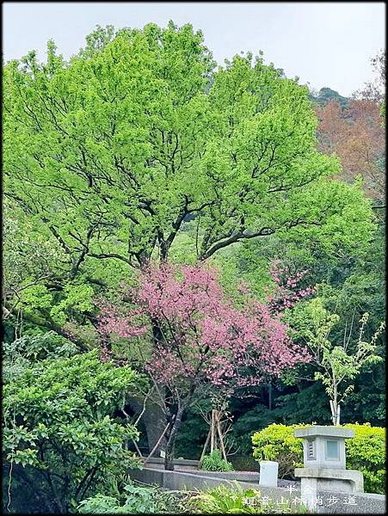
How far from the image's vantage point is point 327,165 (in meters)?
11.0

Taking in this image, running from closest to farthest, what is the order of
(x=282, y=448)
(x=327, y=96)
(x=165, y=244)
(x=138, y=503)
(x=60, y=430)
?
1. (x=138, y=503)
2. (x=60, y=430)
3. (x=282, y=448)
4. (x=165, y=244)
5. (x=327, y=96)

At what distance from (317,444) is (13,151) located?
673 cm

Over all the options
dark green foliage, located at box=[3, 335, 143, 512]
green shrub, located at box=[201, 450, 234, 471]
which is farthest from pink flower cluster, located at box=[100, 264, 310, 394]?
green shrub, located at box=[201, 450, 234, 471]

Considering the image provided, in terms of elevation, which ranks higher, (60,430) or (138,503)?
(60,430)

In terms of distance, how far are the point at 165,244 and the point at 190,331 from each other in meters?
2.64

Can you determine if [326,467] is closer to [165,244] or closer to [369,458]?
[369,458]

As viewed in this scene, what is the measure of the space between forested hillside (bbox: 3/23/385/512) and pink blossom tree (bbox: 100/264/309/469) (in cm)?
3

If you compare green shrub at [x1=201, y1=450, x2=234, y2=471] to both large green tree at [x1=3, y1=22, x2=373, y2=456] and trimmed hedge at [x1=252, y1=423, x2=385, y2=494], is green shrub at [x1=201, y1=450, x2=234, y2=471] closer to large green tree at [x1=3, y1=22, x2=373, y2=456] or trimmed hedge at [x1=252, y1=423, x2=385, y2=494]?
trimmed hedge at [x1=252, y1=423, x2=385, y2=494]

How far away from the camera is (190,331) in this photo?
9.02 meters

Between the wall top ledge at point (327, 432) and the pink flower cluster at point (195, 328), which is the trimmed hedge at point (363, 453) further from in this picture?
the wall top ledge at point (327, 432)

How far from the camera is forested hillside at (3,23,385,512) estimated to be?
8.92m

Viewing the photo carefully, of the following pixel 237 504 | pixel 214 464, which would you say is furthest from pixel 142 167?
pixel 237 504

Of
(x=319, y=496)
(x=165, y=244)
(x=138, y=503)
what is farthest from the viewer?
(x=165, y=244)

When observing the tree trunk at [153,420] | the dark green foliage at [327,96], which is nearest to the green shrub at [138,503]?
the tree trunk at [153,420]
